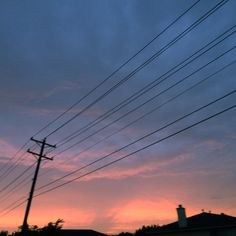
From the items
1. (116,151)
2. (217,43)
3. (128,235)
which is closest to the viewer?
(217,43)

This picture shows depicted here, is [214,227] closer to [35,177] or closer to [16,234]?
[35,177]

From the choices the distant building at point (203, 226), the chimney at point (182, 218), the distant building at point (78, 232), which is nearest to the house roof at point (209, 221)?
the distant building at point (203, 226)

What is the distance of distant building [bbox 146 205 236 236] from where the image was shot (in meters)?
25.8

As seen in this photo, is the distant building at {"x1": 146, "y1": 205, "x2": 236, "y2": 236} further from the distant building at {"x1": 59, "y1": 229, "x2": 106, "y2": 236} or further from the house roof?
the distant building at {"x1": 59, "y1": 229, "x2": 106, "y2": 236}

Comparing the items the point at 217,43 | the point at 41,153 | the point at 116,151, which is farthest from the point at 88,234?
the point at 217,43

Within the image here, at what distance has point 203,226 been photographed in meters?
27.0

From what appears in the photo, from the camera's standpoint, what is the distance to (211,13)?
40.6ft

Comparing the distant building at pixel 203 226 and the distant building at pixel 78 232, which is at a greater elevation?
the distant building at pixel 78 232

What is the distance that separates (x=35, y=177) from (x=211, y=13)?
23.2 meters

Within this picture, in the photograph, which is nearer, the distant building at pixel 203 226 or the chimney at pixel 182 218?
the distant building at pixel 203 226

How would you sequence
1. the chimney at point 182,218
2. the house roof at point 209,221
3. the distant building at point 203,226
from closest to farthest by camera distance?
the distant building at point 203,226 → the house roof at point 209,221 → the chimney at point 182,218

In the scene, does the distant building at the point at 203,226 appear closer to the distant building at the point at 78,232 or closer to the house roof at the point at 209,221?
the house roof at the point at 209,221

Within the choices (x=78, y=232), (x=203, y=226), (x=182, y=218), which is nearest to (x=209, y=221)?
(x=203, y=226)

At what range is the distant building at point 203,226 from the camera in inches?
1017
